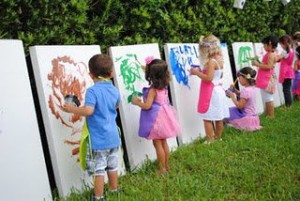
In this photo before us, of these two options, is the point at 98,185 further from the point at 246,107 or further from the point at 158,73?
the point at 246,107

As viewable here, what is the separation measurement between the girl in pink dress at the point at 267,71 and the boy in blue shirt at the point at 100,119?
4486 mm

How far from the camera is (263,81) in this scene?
7762mm

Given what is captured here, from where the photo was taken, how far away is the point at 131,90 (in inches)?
190

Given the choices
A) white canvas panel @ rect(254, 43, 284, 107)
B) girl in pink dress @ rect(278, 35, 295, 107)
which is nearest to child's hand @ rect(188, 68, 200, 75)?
white canvas panel @ rect(254, 43, 284, 107)

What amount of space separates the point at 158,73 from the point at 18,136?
160 centimetres

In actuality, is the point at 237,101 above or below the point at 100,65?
below

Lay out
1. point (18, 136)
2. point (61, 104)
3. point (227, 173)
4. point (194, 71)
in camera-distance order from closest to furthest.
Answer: point (18, 136) < point (61, 104) < point (227, 173) < point (194, 71)

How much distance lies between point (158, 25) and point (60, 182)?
2734 millimetres

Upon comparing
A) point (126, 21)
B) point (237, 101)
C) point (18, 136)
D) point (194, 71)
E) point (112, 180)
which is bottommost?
point (112, 180)

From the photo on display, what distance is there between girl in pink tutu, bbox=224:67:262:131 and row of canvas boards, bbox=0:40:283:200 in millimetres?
1972

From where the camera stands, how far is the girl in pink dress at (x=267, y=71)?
7.64 m

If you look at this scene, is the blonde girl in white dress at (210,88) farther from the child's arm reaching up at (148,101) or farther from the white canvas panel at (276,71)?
the white canvas panel at (276,71)

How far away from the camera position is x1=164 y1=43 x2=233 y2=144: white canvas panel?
575 centimetres

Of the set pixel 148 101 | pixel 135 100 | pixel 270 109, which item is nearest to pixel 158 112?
pixel 148 101
